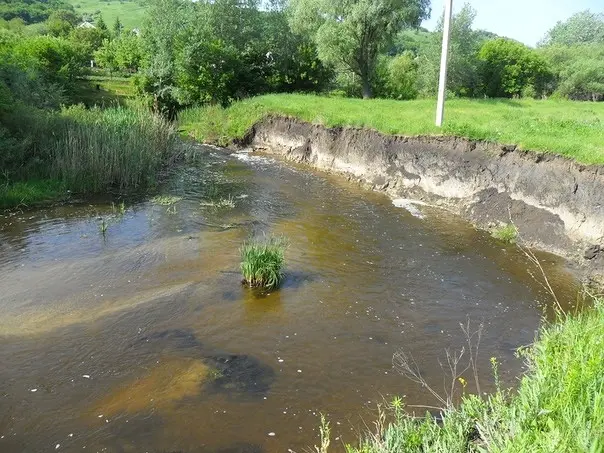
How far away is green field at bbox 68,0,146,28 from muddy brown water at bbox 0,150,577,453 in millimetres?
114461

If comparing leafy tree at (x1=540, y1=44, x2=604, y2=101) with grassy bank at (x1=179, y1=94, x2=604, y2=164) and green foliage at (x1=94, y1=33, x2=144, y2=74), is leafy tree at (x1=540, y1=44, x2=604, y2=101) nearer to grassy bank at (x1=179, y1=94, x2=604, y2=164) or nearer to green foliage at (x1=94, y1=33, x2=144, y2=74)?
grassy bank at (x1=179, y1=94, x2=604, y2=164)

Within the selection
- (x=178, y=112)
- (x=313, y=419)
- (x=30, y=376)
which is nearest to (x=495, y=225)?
(x=313, y=419)

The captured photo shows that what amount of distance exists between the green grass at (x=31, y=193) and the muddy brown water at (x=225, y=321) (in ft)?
2.19

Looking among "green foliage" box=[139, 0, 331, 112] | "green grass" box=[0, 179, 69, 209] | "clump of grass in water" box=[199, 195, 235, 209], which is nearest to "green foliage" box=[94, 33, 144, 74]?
"green foliage" box=[139, 0, 331, 112]

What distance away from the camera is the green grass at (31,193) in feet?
43.5

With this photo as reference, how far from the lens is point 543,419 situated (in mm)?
3781

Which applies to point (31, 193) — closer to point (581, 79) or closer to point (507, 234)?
point (507, 234)

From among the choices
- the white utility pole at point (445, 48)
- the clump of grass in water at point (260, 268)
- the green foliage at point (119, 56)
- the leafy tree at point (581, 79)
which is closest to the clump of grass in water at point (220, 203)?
the clump of grass in water at point (260, 268)

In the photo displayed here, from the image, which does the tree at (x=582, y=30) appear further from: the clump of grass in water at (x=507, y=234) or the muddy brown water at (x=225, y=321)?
the muddy brown water at (x=225, y=321)

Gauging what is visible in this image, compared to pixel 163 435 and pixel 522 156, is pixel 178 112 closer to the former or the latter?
pixel 522 156

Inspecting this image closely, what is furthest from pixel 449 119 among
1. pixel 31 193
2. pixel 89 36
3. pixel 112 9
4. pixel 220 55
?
pixel 112 9

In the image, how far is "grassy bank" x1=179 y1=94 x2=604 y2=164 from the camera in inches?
537

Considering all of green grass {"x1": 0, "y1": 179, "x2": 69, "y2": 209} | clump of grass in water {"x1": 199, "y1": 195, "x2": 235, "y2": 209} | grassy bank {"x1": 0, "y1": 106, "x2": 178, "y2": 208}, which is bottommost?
clump of grass in water {"x1": 199, "y1": 195, "x2": 235, "y2": 209}

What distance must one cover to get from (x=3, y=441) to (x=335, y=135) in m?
16.4
